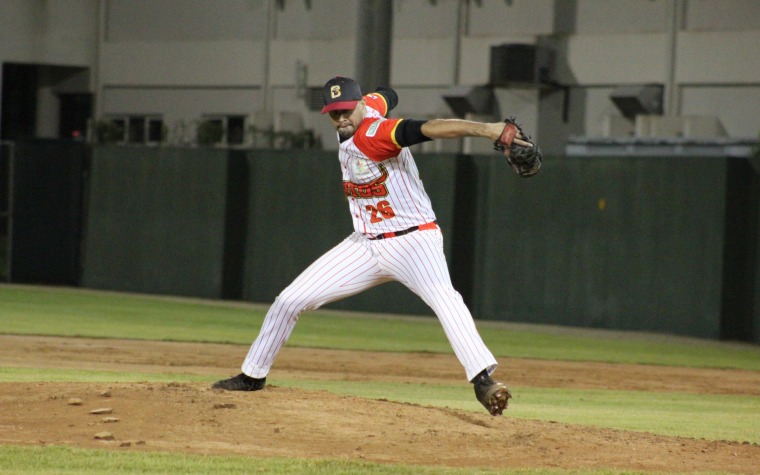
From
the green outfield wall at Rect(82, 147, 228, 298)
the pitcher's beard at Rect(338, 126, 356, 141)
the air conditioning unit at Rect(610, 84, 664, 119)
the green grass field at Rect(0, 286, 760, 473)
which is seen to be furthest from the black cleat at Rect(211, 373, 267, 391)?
the air conditioning unit at Rect(610, 84, 664, 119)

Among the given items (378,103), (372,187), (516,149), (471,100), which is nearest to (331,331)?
(471,100)

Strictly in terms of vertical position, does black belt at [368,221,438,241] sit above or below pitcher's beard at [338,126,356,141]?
below

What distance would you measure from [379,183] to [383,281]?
60 cm

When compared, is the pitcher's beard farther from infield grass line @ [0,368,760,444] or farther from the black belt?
infield grass line @ [0,368,760,444]

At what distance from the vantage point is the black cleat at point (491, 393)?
7.11 meters

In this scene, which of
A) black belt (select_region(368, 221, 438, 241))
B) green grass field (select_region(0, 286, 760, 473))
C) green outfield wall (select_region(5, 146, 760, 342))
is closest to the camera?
green grass field (select_region(0, 286, 760, 473))

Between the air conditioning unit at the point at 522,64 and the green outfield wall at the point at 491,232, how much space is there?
4.51 m

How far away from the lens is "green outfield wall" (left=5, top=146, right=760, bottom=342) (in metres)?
17.5

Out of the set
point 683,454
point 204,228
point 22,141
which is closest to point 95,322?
point 204,228

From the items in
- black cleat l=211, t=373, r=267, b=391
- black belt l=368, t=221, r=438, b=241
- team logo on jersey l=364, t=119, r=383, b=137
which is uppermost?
team logo on jersey l=364, t=119, r=383, b=137

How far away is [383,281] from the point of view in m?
7.43

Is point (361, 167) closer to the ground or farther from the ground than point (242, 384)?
farther from the ground

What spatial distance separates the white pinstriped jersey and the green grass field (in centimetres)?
165

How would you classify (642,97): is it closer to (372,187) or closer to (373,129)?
(372,187)
